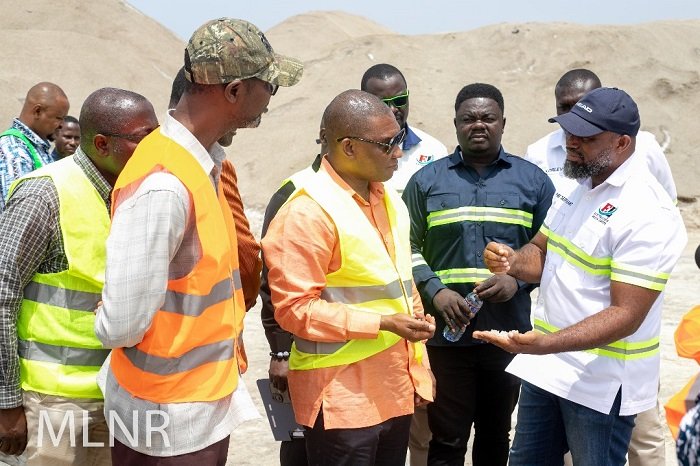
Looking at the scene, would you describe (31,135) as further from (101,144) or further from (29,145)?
(101,144)

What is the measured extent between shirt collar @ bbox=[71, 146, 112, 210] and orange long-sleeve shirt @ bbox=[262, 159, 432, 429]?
651 mm

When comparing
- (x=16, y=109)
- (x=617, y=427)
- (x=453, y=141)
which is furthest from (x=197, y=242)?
(x=16, y=109)

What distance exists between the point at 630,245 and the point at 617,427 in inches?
32.5

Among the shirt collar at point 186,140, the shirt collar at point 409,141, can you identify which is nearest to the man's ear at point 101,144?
the shirt collar at point 186,140

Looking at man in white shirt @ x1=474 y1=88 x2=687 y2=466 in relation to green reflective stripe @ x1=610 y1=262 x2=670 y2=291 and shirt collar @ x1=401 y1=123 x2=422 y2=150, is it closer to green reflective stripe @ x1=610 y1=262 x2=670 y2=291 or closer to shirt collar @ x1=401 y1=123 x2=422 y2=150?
green reflective stripe @ x1=610 y1=262 x2=670 y2=291

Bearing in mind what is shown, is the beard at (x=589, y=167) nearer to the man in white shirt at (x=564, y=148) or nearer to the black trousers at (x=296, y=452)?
the man in white shirt at (x=564, y=148)

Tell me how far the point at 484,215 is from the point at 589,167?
0.96 m

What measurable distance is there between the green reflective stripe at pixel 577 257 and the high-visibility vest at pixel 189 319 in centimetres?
164

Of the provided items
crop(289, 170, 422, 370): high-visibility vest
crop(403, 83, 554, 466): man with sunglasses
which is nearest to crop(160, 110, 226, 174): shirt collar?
crop(289, 170, 422, 370): high-visibility vest

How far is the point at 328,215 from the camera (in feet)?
10.8

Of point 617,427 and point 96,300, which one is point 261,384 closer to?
point 96,300

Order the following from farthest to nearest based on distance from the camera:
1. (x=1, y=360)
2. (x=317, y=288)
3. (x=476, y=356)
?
(x=476, y=356), (x=317, y=288), (x=1, y=360)

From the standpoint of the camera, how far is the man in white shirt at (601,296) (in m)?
3.29

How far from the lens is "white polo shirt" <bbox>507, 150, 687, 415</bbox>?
3301 millimetres
